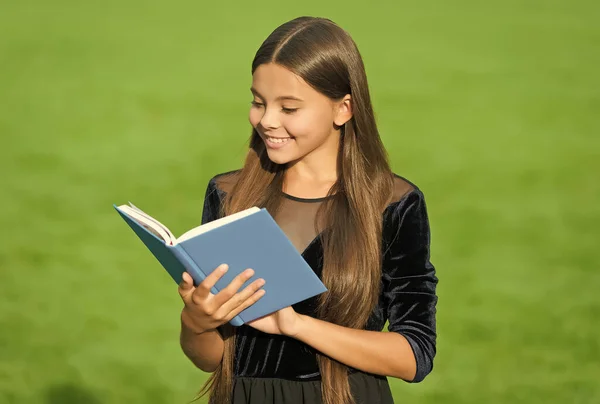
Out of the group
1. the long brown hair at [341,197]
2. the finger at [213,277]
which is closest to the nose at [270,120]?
the long brown hair at [341,197]

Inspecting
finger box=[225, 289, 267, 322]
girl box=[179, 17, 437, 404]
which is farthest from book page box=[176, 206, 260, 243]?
girl box=[179, 17, 437, 404]

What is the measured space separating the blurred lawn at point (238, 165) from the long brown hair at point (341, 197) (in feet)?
5.93

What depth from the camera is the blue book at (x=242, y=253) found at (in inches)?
93.4

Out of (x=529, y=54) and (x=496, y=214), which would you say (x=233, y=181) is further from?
(x=529, y=54)

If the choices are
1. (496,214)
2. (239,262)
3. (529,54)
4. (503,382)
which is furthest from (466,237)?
(239,262)

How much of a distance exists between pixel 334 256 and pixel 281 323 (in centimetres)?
26

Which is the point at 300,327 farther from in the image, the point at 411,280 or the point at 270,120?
the point at 270,120

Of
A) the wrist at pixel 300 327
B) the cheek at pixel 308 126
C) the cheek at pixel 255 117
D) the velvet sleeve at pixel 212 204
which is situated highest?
the cheek at pixel 255 117

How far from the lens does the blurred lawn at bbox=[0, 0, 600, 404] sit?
17.2 ft

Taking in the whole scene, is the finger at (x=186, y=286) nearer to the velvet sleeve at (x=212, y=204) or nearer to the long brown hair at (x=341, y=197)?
the long brown hair at (x=341, y=197)

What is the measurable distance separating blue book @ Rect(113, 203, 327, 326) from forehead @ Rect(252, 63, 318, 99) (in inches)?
16.0

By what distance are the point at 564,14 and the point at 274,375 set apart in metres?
7.32

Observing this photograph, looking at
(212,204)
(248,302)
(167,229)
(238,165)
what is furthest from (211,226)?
(238,165)

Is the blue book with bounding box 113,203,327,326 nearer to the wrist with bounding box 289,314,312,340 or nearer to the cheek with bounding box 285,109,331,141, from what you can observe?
the wrist with bounding box 289,314,312,340
